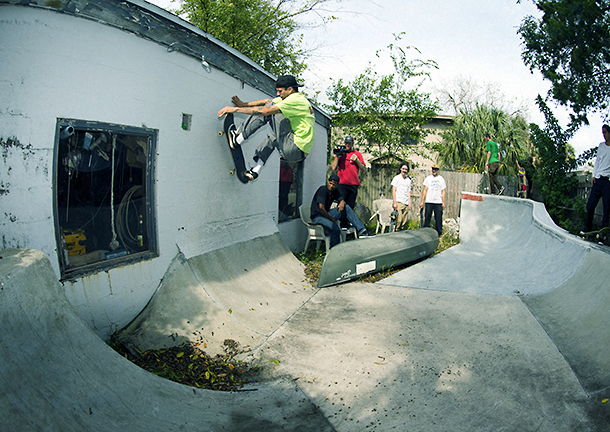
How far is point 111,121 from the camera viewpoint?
363 centimetres

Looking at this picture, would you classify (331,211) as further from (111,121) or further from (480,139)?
(480,139)

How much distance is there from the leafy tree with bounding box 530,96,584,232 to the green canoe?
209 inches

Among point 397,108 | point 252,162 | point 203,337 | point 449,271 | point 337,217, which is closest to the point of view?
point 203,337

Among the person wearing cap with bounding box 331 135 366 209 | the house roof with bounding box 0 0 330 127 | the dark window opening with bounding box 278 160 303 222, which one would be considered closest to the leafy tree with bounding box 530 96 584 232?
the person wearing cap with bounding box 331 135 366 209

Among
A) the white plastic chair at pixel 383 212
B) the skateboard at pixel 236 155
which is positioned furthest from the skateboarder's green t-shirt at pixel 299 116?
the white plastic chair at pixel 383 212

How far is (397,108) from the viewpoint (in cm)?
1411

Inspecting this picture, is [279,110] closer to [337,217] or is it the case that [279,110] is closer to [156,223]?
[156,223]

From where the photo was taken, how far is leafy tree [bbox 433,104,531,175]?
53.0 ft

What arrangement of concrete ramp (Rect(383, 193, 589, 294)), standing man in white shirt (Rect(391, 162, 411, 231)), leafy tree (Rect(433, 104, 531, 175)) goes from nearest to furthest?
1. concrete ramp (Rect(383, 193, 589, 294))
2. standing man in white shirt (Rect(391, 162, 411, 231))
3. leafy tree (Rect(433, 104, 531, 175))

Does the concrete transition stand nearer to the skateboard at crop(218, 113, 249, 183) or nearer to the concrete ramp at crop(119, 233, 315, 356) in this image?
the concrete ramp at crop(119, 233, 315, 356)

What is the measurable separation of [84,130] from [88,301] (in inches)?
61.2

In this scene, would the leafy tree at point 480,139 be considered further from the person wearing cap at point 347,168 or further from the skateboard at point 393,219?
the person wearing cap at point 347,168

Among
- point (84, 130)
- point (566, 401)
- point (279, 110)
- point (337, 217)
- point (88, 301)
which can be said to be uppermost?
point (279, 110)

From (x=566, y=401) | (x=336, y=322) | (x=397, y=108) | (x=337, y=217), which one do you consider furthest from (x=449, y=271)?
(x=397, y=108)
